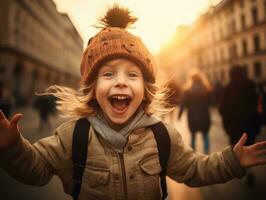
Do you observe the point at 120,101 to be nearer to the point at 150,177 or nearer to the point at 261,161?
the point at 150,177

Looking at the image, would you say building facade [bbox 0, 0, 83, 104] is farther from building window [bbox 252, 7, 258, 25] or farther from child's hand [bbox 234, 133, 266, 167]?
building window [bbox 252, 7, 258, 25]

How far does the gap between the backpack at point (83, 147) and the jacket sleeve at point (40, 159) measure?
52 mm

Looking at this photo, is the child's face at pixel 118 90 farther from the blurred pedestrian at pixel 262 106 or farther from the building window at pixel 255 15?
the building window at pixel 255 15

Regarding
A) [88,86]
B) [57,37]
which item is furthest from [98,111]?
[57,37]

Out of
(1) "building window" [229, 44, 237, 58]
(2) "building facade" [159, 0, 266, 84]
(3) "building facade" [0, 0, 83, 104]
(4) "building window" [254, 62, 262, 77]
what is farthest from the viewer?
(1) "building window" [229, 44, 237, 58]

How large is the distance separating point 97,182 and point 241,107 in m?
3.36

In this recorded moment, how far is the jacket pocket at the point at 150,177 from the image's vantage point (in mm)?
1573

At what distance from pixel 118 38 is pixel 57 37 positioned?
106ft

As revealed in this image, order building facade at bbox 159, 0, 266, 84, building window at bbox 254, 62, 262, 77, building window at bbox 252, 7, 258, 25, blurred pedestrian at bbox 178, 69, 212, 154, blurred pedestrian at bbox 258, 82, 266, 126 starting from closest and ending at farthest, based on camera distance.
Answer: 1. blurred pedestrian at bbox 258, 82, 266, 126
2. blurred pedestrian at bbox 178, 69, 212, 154
3. building window at bbox 252, 7, 258, 25
4. building facade at bbox 159, 0, 266, 84
5. building window at bbox 254, 62, 262, 77

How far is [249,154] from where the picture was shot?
5.33 ft

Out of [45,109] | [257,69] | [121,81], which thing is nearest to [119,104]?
[121,81]

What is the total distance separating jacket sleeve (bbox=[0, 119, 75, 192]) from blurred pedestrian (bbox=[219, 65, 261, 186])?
331 centimetres

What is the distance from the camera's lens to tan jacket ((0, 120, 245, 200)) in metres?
1.48

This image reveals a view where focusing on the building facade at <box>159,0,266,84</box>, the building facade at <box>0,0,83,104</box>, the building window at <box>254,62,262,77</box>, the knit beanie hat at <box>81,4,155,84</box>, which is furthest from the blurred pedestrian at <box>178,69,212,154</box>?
the building window at <box>254,62,262,77</box>
